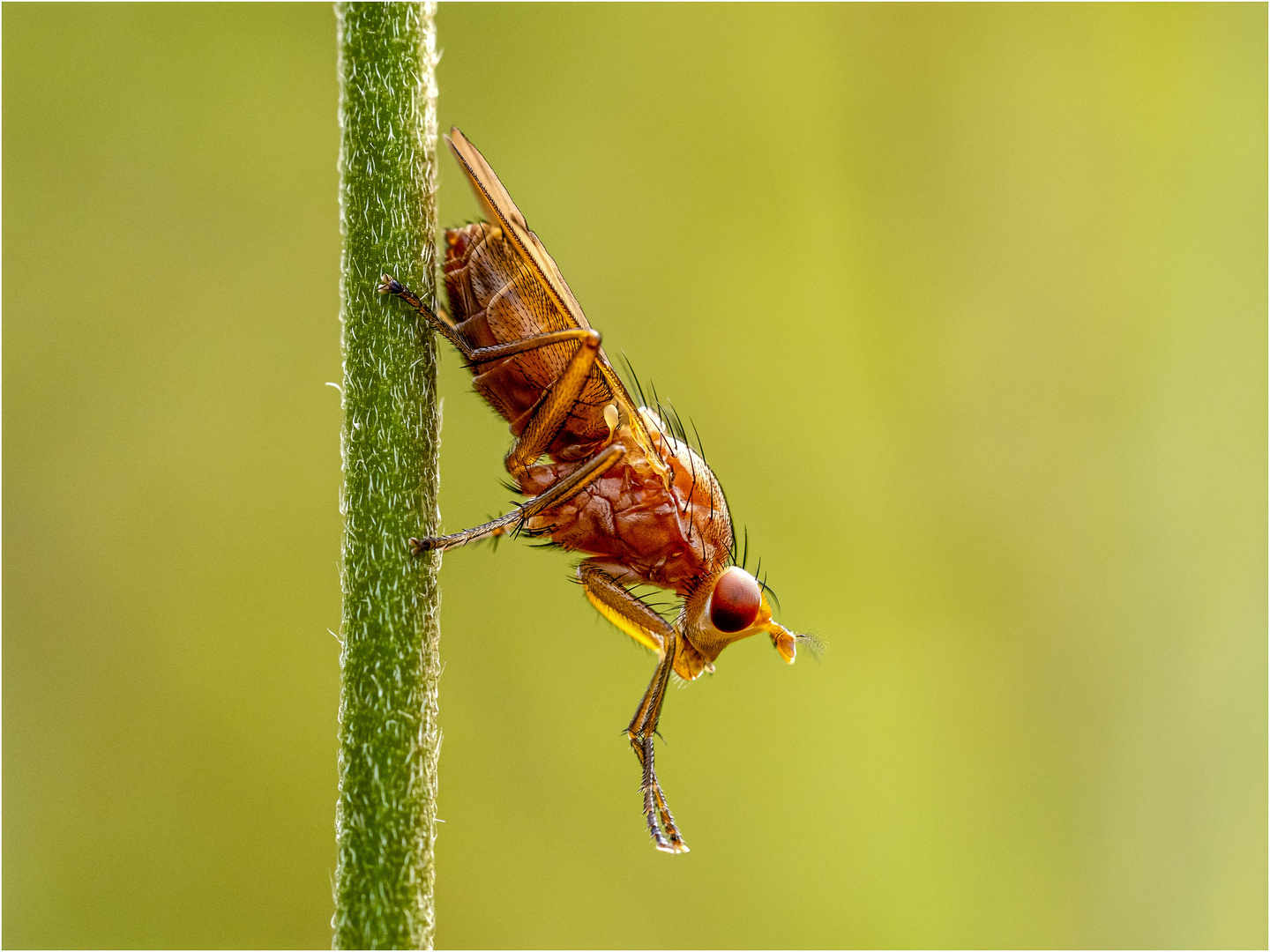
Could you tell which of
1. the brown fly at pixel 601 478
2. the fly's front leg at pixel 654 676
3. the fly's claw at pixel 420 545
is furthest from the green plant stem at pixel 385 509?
the fly's front leg at pixel 654 676

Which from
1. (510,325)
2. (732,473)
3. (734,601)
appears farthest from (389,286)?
(732,473)

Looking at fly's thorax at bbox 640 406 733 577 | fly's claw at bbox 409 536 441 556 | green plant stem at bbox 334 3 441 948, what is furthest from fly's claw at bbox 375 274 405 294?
fly's thorax at bbox 640 406 733 577

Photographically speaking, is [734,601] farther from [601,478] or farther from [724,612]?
[601,478]

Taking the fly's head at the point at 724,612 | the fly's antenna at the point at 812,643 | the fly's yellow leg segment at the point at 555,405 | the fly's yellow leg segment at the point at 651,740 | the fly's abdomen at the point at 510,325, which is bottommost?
the fly's yellow leg segment at the point at 651,740

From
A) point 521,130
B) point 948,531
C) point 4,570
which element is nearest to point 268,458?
point 4,570

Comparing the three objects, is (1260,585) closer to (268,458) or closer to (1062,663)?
(1062,663)

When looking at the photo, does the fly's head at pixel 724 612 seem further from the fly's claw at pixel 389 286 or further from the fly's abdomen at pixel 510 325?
the fly's claw at pixel 389 286

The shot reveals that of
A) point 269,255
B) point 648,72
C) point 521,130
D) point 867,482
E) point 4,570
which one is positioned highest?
point 648,72

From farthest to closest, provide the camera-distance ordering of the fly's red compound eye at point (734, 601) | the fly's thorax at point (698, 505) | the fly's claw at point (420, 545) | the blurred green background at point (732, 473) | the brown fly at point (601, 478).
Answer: the blurred green background at point (732, 473), the fly's thorax at point (698, 505), the fly's red compound eye at point (734, 601), the brown fly at point (601, 478), the fly's claw at point (420, 545)
